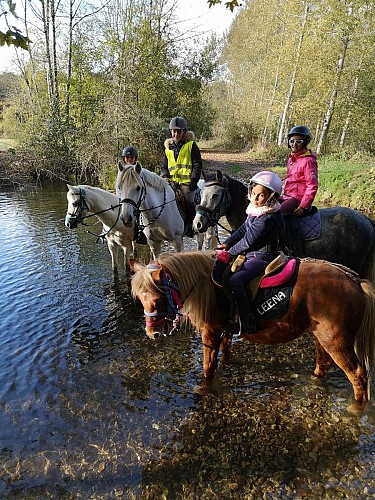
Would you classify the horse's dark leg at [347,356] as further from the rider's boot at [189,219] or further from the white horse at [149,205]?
the rider's boot at [189,219]

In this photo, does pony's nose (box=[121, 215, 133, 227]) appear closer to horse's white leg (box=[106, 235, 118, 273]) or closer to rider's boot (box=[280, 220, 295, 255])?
horse's white leg (box=[106, 235, 118, 273])

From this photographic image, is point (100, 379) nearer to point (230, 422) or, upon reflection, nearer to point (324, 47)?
point (230, 422)

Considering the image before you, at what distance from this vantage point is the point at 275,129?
1218 inches

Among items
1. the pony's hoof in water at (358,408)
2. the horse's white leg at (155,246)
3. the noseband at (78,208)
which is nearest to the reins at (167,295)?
the pony's hoof in water at (358,408)

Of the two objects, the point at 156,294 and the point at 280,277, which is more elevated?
the point at 280,277

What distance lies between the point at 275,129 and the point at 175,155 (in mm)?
27747

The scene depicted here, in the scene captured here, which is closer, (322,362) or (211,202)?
(322,362)

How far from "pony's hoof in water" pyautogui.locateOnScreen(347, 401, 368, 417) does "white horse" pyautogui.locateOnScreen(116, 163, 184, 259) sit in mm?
3948

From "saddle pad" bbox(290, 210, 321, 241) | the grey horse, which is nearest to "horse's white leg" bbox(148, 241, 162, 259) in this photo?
the grey horse

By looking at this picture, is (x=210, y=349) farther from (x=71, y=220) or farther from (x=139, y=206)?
(x=71, y=220)

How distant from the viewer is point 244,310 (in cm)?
319

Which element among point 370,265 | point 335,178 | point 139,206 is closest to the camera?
point 370,265

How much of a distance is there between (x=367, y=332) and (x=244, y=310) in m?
1.15

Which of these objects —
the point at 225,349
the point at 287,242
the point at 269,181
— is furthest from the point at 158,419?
the point at 287,242
